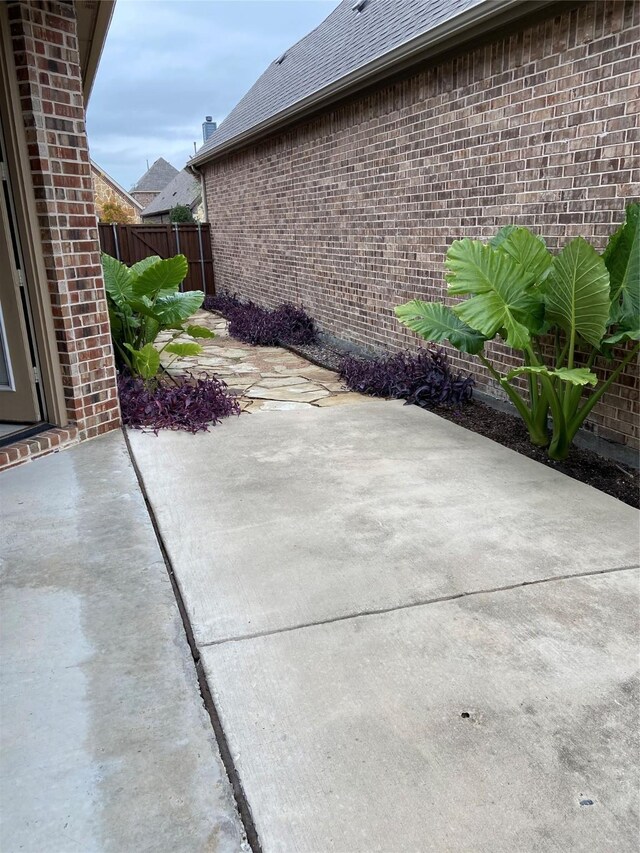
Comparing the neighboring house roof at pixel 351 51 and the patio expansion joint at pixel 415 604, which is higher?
the neighboring house roof at pixel 351 51

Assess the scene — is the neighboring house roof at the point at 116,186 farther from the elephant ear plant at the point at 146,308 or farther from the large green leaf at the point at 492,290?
the large green leaf at the point at 492,290

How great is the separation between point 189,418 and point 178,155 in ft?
194

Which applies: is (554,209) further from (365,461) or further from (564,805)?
(564,805)

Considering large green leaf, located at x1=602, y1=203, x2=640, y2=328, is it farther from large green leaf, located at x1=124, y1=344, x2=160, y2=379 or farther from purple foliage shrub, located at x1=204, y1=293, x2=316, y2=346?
purple foliage shrub, located at x1=204, y1=293, x2=316, y2=346

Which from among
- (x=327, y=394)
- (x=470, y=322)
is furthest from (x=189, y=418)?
(x=470, y=322)

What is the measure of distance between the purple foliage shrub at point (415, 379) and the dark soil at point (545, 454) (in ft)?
0.48

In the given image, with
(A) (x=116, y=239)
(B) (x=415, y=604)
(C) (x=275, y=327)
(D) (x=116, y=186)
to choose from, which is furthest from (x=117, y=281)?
(D) (x=116, y=186)

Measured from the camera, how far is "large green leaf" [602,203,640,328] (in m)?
3.61

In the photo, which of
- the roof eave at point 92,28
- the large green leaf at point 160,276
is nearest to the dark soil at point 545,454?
the large green leaf at point 160,276

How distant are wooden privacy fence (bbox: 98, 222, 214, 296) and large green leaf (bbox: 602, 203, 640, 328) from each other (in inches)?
458

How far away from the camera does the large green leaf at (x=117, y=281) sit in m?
5.95

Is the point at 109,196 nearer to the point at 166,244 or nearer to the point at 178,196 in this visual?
the point at 178,196

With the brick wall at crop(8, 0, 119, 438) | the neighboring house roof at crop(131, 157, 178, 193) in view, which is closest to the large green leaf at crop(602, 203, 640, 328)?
the brick wall at crop(8, 0, 119, 438)

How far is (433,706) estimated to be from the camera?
1968 millimetres
